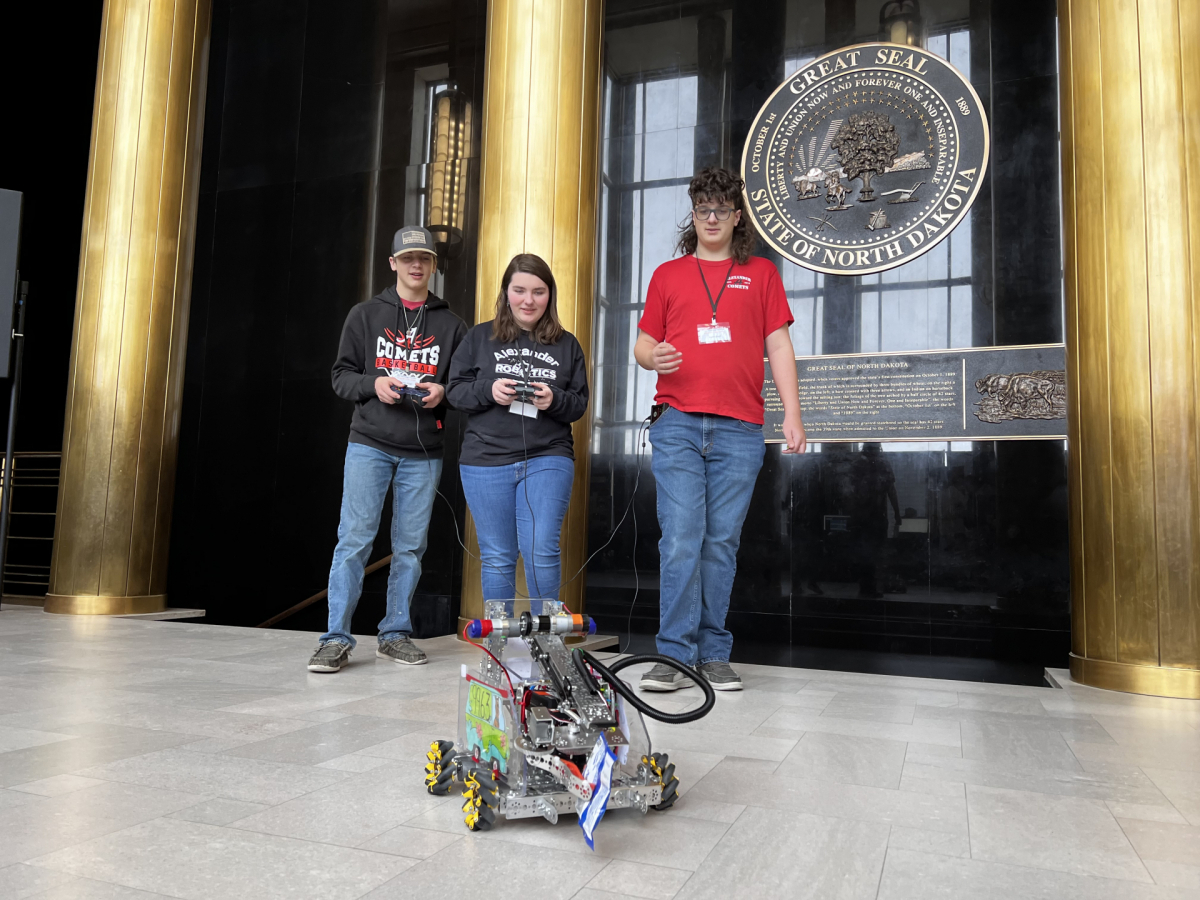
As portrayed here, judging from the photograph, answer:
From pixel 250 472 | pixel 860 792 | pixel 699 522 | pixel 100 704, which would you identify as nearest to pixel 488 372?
pixel 699 522

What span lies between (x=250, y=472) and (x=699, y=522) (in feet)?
15.5

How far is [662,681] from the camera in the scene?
111 inches

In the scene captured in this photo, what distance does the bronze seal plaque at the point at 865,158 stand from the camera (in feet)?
17.0

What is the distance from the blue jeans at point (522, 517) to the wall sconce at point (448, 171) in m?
3.34

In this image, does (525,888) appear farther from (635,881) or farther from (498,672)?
(498,672)

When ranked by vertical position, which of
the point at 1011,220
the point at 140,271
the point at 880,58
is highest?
the point at 880,58

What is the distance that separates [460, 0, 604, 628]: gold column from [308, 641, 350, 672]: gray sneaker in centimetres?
113

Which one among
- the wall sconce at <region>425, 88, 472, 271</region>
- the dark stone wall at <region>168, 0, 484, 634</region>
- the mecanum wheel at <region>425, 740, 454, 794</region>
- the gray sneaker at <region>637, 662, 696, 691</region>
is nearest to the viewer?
the mecanum wheel at <region>425, 740, 454, 794</region>

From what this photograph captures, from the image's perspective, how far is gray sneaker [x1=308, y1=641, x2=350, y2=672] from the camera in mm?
3139

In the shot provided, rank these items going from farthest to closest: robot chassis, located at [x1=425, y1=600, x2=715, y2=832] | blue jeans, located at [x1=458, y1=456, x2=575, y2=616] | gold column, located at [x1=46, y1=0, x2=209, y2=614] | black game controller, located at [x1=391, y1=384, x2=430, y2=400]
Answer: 1. gold column, located at [x1=46, y1=0, x2=209, y2=614]
2. black game controller, located at [x1=391, y1=384, x2=430, y2=400]
3. blue jeans, located at [x1=458, y1=456, x2=575, y2=616]
4. robot chassis, located at [x1=425, y1=600, x2=715, y2=832]

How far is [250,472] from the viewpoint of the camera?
668 centimetres

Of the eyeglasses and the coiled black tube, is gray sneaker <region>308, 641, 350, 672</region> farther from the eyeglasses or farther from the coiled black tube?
the eyeglasses

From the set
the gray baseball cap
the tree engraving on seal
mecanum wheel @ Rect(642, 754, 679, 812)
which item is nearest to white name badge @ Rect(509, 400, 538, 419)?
the gray baseball cap

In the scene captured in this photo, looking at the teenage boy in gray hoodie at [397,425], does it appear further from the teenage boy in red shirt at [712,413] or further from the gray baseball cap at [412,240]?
the teenage boy in red shirt at [712,413]
